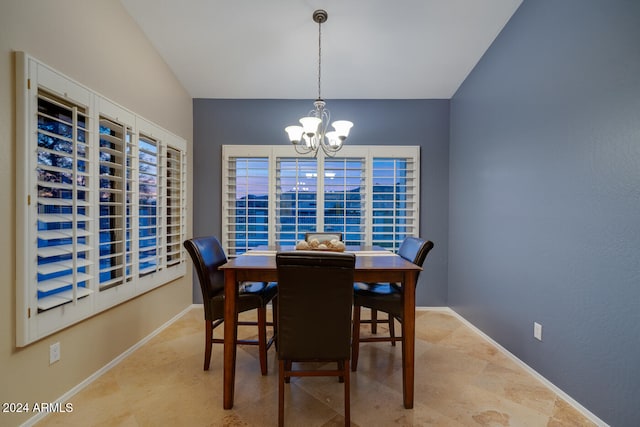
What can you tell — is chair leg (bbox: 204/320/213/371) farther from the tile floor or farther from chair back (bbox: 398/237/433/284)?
chair back (bbox: 398/237/433/284)

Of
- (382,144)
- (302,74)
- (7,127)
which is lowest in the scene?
(7,127)

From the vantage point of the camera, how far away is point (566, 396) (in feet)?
5.98

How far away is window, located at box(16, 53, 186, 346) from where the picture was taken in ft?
5.02

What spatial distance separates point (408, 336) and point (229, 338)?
1116mm

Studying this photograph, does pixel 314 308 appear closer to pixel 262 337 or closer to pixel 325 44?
pixel 262 337

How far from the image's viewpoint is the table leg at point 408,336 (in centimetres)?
173

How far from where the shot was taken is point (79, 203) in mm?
1825

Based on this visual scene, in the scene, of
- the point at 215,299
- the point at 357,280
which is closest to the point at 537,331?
the point at 357,280

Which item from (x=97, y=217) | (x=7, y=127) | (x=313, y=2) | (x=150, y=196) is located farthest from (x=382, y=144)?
(x=7, y=127)

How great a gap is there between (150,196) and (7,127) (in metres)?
1.24

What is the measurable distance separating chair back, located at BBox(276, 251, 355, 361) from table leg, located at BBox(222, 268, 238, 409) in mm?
363

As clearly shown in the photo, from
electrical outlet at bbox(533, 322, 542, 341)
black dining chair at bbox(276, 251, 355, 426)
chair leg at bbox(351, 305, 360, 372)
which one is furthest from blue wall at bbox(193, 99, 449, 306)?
black dining chair at bbox(276, 251, 355, 426)

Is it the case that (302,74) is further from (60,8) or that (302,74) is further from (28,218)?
→ (28,218)

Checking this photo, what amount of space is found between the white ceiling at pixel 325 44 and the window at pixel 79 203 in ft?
3.02
